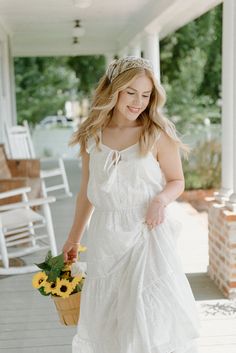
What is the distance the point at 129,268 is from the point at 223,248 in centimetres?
181

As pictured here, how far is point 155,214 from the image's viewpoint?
1955 mm

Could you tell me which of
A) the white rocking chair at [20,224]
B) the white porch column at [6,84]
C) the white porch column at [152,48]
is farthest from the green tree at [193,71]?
the white rocking chair at [20,224]

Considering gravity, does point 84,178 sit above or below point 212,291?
above

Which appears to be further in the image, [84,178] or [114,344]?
[84,178]

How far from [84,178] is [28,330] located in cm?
130

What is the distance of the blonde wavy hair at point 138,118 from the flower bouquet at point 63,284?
450 millimetres

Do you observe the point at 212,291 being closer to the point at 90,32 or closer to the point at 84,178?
the point at 84,178

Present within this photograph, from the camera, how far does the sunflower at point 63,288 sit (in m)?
2.07

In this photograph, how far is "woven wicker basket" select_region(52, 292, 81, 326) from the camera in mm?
2104

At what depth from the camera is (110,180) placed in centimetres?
196

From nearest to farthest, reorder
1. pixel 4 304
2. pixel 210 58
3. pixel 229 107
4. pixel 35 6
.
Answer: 1. pixel 4 304
2. pixel 229 107
3. pixel 35 6
4. pixel 210 58

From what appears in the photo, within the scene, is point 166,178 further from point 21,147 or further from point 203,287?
point 21,147

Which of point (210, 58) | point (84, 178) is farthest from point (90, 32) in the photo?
point (84, 178)

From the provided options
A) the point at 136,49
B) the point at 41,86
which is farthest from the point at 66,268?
the point at 41,86
